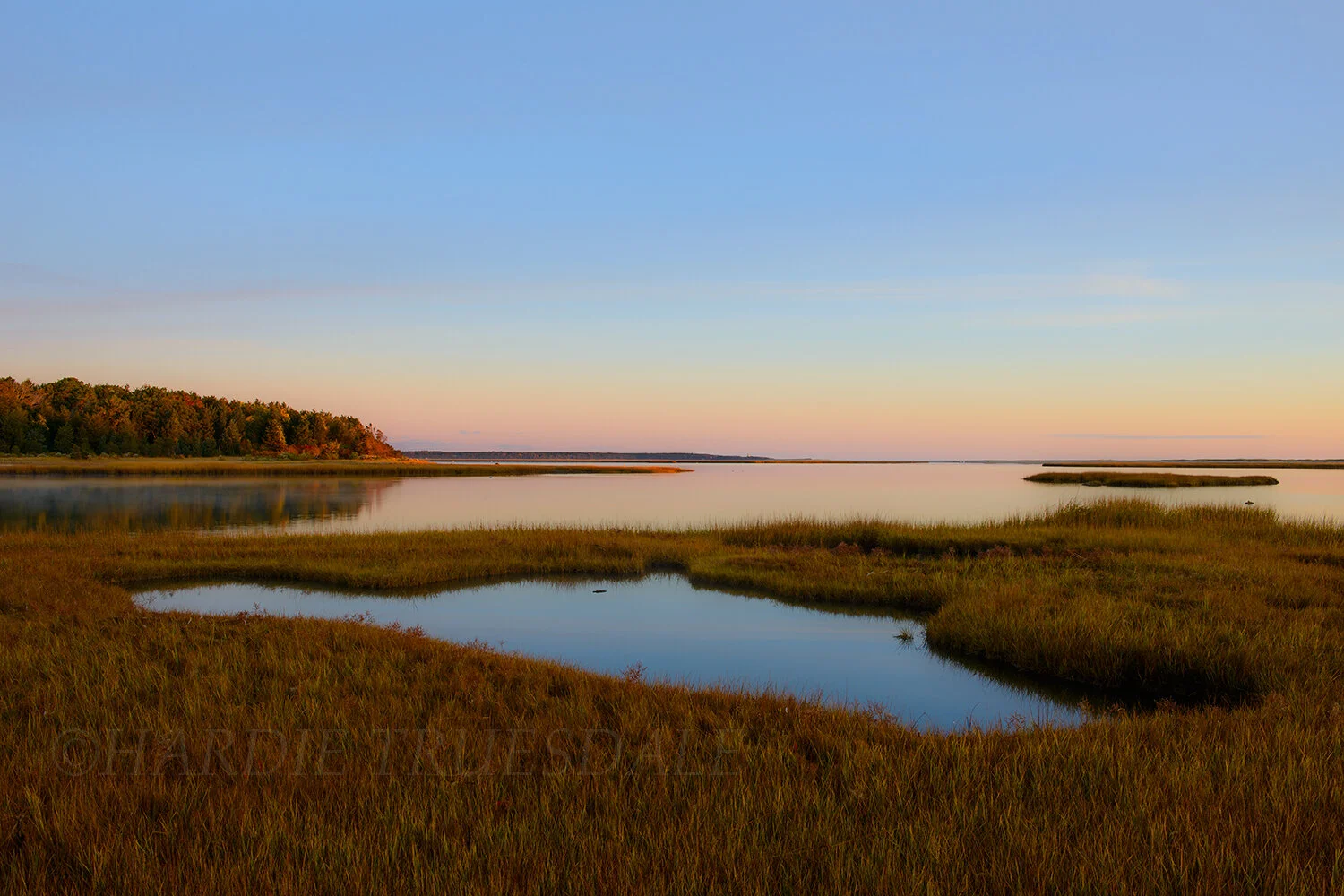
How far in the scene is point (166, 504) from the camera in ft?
159

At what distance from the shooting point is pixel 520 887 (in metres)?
4.05

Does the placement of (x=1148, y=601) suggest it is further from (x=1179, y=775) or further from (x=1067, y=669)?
(x=1179, y=775)

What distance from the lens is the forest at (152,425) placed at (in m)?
112

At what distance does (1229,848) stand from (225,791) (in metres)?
6.66

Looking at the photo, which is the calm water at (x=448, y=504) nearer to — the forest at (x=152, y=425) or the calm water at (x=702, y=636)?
the calm water at (x=702, y=636)

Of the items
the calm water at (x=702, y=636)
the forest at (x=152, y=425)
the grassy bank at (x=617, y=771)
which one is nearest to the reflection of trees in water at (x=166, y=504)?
the calm water at (x=702, y=636)

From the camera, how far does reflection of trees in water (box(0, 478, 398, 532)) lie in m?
36.8

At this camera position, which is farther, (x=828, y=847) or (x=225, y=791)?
(x=225, y=791)

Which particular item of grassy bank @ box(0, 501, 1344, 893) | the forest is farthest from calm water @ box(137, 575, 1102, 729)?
the forest

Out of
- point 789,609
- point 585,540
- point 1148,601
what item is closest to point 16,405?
point 585,540

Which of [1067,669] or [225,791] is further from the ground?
[225,791]

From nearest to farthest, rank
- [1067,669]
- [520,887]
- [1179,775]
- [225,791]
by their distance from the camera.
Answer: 1. [520,887]
2. [225,791]
3. [1179,775]
4. [1067,669]

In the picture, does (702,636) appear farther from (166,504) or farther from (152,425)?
(152,425)

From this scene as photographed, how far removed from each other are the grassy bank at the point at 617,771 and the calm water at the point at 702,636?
1.68 meters
